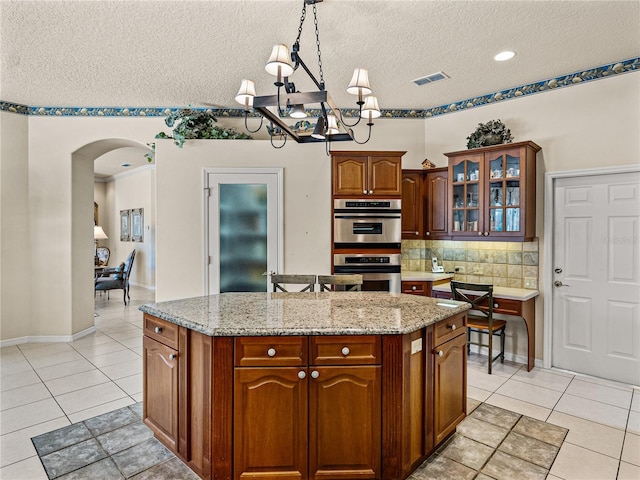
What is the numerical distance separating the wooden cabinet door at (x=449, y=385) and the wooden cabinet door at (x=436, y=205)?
7.23 feet

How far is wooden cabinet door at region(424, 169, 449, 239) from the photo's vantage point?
4.44 metres

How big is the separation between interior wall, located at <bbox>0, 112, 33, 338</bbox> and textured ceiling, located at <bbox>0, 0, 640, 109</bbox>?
52 cm

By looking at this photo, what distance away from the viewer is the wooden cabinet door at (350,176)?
4.16 metres

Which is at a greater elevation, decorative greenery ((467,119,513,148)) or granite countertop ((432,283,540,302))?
decorative greenery ((467,119,513,148))

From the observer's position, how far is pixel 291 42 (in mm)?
3033

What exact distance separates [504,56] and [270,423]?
3.61 meters

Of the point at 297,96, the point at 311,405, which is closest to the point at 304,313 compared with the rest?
the point at 311,405

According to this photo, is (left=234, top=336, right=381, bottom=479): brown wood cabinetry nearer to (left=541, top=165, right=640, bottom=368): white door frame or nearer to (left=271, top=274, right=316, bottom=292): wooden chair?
(left=271, top=274, right=316, bottom=292): wooden chair

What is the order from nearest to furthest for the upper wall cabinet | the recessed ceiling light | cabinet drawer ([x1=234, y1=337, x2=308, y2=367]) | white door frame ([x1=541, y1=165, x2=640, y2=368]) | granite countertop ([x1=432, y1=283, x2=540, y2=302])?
cabinet drawer ([x1=234, y1=337, x2=308, y2=367]), the recessed ceiling light, granite countertop ([x1=432, y1=283, x2=540, y2=302]), white door frame ([x1=541, y1=165, x2=640, y2=368]), the upper wall cabinet

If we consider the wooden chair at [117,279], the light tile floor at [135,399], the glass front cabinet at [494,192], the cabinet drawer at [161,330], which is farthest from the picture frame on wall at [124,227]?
the glass front cabinet at [494,192]

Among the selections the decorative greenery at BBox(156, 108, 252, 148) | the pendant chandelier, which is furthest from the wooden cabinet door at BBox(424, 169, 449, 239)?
the decorative greenery at BBox(156, 108, 252, 148)

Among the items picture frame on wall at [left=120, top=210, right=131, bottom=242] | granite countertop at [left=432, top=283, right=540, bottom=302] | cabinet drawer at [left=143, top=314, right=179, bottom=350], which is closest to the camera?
cabinet drawer at [left=143, top=314, right=179, bottom=350]

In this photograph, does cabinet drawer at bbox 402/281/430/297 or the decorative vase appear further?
cabinet drawer at bbox 402/281/430/297

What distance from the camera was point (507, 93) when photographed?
13.4 feet
